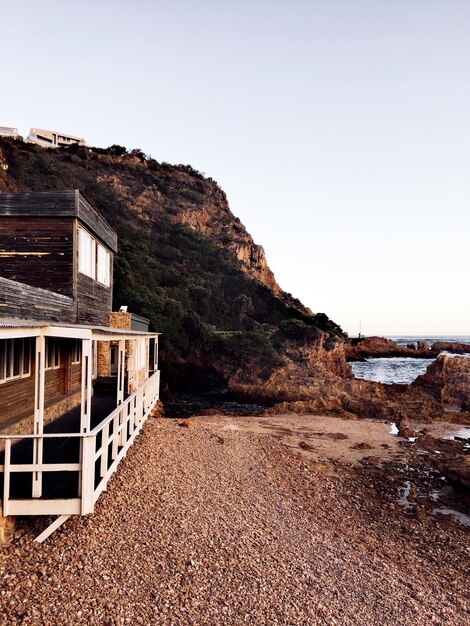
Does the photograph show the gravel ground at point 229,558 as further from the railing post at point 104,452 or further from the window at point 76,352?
the window at point 76,352

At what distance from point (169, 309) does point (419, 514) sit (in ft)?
102

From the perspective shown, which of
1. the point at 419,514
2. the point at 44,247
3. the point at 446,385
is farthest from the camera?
the point at 446,385

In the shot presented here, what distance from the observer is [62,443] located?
1066 centimetres

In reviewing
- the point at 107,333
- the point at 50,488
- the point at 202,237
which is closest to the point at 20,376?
the point at 107,333

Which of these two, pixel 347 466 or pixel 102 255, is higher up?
pixel 102 255

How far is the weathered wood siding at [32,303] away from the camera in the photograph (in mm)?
9258

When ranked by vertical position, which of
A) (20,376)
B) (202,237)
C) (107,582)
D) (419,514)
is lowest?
(419,514)

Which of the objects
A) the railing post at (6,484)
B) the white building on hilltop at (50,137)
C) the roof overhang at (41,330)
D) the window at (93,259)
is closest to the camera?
the roof overhang at (41,330)

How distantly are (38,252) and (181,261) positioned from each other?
41.3m

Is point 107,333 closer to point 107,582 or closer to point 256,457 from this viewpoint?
point 107,582

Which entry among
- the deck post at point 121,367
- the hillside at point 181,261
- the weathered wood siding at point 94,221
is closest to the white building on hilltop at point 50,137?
the hillside at point 181,261

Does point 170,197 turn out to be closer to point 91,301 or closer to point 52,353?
point 91,301

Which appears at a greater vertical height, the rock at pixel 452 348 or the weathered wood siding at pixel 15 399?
the weathered wood siding at pixel 15 399

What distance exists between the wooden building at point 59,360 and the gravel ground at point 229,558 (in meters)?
0.80
